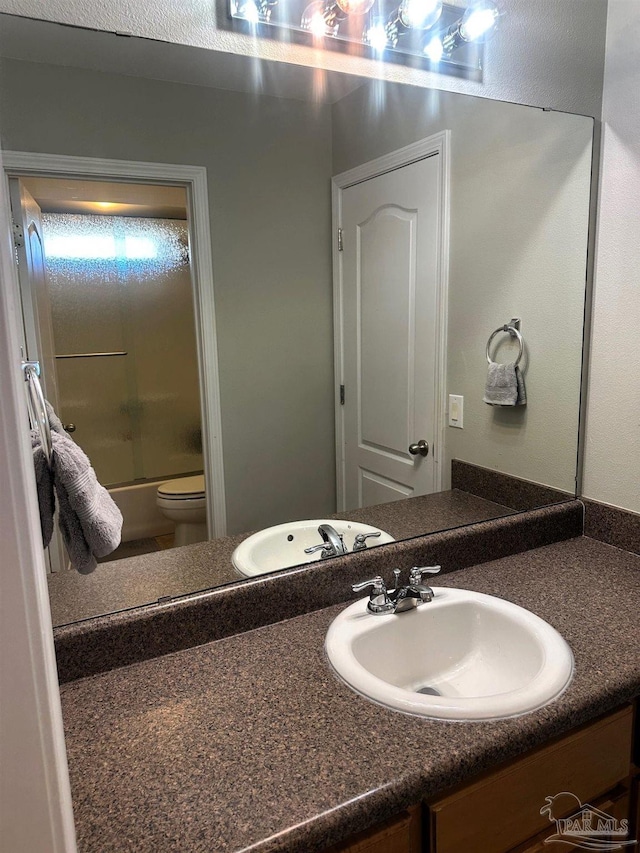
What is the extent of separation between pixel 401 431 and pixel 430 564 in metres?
0.35

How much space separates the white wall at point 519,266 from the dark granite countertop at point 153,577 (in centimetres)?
29

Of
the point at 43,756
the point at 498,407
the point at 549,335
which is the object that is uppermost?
the point at 549,335

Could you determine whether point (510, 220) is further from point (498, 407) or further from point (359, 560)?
point (359, 560)

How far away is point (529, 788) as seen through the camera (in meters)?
0.92

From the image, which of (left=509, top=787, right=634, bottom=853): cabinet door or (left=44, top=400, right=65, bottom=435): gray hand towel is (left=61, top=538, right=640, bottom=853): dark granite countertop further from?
(left=44, top=400, right=65, bottom=435): gray hand towel

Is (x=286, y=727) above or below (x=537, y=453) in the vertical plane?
below

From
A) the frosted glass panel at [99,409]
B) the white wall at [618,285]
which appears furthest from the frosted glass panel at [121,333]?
the white wall at [618,285]

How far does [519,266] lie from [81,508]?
1.26 metres

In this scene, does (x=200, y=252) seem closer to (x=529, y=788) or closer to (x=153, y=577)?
(x=153, y=577)

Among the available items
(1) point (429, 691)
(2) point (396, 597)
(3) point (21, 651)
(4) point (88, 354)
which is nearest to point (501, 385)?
(2) point (396, 597)

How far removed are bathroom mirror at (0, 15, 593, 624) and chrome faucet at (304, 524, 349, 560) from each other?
0.18 feet

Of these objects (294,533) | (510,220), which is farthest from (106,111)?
(510,220)

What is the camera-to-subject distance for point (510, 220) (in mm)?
1535

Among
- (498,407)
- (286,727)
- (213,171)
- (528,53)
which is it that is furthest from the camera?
(498,407)
